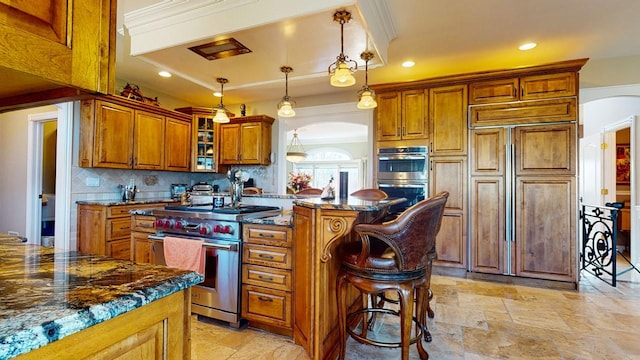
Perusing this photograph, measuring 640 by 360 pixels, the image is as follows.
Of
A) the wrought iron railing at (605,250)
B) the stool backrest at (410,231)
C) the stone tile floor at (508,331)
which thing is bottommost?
the stone tile floor at (508,331)

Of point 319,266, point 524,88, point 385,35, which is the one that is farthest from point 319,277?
point 524,88

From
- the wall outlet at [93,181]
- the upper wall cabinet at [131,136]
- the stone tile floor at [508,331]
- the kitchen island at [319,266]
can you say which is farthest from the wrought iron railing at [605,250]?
the wall outlet at [93,181]

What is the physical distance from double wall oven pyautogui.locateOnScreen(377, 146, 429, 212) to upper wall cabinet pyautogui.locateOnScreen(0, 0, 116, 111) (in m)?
3.54

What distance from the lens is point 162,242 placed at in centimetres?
259

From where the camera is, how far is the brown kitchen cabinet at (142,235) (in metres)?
2.86

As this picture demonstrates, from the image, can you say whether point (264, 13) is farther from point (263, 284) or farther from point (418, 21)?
point (263, 284)

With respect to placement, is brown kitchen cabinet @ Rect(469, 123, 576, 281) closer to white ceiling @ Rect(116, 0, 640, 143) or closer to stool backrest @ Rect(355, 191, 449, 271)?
white ceiling @ Rect(116, 0, 640, 143)

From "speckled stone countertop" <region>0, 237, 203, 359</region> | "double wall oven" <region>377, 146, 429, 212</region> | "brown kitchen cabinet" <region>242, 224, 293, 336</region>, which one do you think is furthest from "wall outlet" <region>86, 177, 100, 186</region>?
"double wall oven" <region>377, 146, 429, 212</region>

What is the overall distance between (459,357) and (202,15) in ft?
11.3

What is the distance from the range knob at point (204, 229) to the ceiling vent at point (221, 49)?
179 cm

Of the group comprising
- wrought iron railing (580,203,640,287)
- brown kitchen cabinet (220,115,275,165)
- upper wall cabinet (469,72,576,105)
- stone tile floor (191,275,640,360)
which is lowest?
stone tile floor (191,275,640,360)

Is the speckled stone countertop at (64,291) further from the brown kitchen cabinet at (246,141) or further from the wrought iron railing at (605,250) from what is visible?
the wrought iron railing at (605,250)

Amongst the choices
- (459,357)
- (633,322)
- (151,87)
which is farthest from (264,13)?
(633,322)

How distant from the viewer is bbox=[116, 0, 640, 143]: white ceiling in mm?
2625
